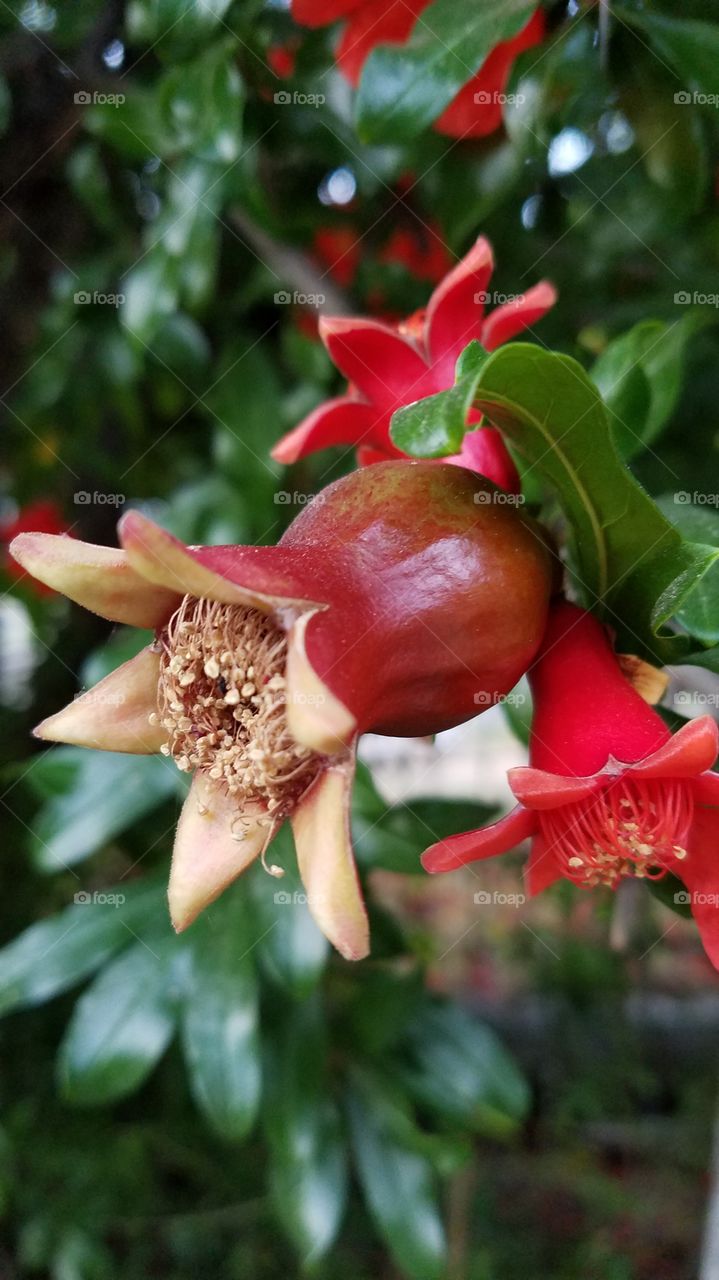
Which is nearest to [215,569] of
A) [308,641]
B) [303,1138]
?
[308,641]

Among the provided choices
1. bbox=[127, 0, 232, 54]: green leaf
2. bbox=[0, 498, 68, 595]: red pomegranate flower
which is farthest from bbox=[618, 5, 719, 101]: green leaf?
bbox=[0, 498, 68, 595]: red pomegranate flower

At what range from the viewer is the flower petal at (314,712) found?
1.51 feet

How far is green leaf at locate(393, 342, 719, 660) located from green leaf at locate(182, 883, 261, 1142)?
664 millimetres

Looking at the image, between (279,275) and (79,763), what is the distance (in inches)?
25.8

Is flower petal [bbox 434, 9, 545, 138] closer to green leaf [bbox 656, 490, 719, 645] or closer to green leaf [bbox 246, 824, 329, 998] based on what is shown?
green leaf [bbox 656, 490, 719, 645]

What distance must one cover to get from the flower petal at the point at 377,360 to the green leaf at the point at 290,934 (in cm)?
48

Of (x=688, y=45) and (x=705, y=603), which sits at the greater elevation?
(x=688, y=45)

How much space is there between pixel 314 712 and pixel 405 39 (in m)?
0.70

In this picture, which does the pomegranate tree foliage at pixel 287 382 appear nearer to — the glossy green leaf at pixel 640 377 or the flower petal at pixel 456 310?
the glossy green leaf at pixel 640 377

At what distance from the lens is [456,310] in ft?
2.28

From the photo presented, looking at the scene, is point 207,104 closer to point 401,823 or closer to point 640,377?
point 640,377

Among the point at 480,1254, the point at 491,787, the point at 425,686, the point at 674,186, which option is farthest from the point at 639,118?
the point at 491,787

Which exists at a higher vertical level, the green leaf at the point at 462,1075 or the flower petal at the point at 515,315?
the flower petal at the point at 515,315

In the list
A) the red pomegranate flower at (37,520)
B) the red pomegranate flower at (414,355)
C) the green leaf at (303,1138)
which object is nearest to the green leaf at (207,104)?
the red pomegranate flower at (414,355)
